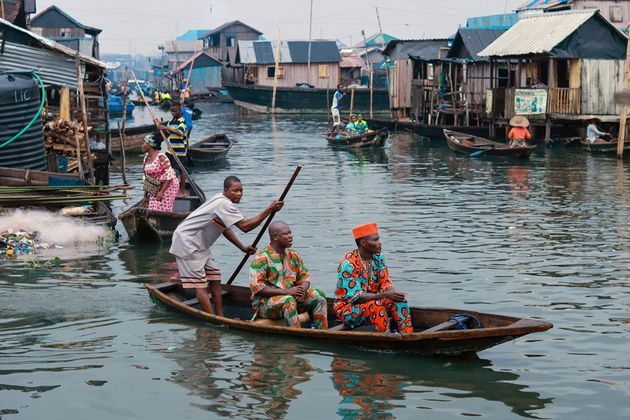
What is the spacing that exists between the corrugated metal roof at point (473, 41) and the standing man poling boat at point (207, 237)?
2629 cm

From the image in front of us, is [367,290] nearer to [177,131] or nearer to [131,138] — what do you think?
[177,131]

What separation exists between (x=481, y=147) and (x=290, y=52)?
31995 mm

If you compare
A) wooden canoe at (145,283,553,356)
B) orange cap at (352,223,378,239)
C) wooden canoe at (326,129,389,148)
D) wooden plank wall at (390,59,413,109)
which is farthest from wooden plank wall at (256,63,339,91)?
orange cap at (352,223,378,239)

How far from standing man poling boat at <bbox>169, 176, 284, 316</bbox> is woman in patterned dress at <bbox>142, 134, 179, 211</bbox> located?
11.8 ft

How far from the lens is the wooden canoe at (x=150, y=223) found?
1327 centimetres

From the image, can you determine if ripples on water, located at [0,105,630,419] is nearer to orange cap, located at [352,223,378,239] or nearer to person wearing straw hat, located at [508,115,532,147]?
orange cap, located at [352,223,378,239]

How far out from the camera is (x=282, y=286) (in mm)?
8633

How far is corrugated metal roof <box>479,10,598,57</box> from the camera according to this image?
29.9m

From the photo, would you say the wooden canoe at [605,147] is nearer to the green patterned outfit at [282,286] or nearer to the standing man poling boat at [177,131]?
the standing man poling boat at [177,131]

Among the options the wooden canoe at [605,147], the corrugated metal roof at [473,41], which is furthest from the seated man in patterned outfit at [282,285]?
the corrugated metal roof at [473,41]

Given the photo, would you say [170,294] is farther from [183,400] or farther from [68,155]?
[68,155]

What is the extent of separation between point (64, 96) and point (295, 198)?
→ 4811 mm

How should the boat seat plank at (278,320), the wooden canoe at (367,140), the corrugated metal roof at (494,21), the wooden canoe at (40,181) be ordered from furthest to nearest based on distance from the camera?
1. the corrugated metal roof at (494,21)
2. the wooden canoe at (367,140)
3. the wooden canoe at (40,181)
4. the boat seat plank at (278,320)

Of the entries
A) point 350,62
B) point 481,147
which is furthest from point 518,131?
point 350,62
